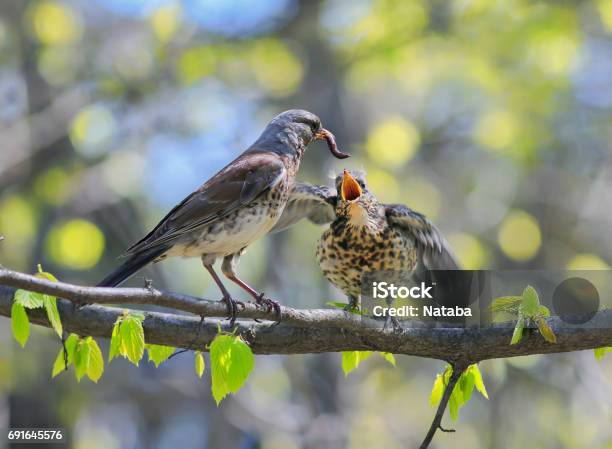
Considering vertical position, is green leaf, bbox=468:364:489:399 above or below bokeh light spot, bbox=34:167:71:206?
below

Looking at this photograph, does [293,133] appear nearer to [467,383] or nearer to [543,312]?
[467,383]

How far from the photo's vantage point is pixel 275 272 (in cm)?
866

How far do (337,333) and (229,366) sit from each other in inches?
29.2

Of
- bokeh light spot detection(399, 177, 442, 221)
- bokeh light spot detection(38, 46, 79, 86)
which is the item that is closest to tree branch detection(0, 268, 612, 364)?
bokeh light spot detection(399, 177, 442, 221)

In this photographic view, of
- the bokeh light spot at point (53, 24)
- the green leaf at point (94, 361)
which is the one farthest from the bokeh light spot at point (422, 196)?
the green leaf at point (94, 361)

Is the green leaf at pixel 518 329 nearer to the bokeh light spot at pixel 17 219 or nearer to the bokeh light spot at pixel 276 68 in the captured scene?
the bokeh light spot at pixel 276 68

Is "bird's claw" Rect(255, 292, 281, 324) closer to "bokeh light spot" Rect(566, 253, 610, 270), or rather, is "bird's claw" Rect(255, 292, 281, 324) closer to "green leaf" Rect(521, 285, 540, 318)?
"green leaf" Rect(521, 285, 540, 318)

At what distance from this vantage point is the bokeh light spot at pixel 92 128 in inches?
358

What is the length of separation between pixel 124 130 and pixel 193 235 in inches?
237

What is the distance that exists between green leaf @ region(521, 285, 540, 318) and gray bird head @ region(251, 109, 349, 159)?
1.82m

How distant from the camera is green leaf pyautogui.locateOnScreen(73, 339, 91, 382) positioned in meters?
3.37

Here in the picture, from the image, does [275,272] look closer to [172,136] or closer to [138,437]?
[172,136]

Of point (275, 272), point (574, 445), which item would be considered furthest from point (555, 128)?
point (275, 272)

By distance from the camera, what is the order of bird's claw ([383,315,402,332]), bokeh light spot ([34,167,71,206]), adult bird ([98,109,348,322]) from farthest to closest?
1. bokeh light spot ([34,167,71,206])
2. adult bird ([98,109,348,322])
3. bird's claw ([383,315,402,332])
